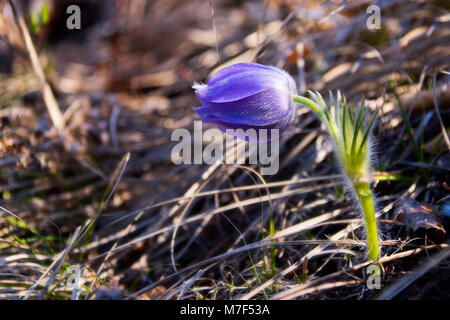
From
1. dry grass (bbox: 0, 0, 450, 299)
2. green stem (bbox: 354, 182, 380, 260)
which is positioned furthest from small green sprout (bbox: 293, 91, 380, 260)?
dry grass (bbox: 0, 0, 450, 299)

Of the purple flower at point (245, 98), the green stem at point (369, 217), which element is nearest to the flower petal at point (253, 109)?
the purple flower at point (245, 98)

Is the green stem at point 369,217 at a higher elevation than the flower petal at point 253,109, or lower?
lower

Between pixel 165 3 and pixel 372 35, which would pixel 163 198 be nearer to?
pixel 372 35

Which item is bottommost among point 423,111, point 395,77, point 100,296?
point 100,296

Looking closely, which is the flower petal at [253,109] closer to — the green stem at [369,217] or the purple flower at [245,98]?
the purple flower at [245,98]

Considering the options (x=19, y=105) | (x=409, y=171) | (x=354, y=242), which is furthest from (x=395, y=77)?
(x=19, y=105)

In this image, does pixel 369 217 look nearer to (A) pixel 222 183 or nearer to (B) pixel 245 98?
(B) pixel 245 98

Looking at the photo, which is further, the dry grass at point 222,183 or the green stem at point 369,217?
the dry grass at point 222,183

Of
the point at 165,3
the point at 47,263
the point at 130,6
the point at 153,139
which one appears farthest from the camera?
the point at 165,3
